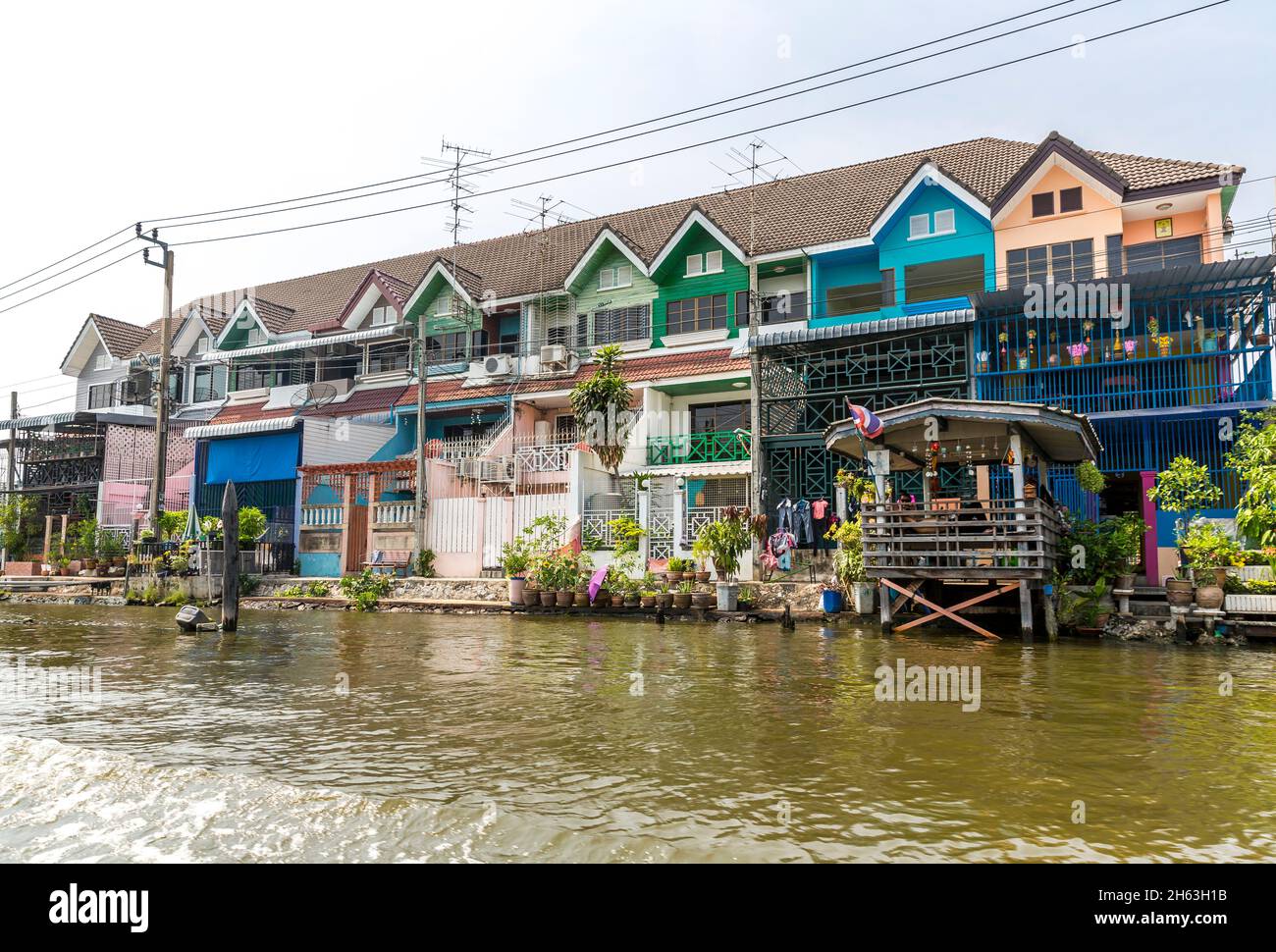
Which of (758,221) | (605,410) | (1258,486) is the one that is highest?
(758,221)

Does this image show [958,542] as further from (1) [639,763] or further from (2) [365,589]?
(2) [365,589]

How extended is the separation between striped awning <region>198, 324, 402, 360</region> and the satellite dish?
1.57 metres

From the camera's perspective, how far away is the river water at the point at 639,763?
5.37 m

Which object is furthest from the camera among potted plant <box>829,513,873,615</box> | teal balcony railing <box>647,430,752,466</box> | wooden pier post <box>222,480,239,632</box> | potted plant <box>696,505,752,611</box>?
teal balcony railing <box>647,430,752,466</box>

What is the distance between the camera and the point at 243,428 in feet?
104

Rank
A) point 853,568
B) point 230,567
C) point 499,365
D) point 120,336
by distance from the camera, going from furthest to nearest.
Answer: point 120,336 < point 499,365 < point 853,568 < point 230,567

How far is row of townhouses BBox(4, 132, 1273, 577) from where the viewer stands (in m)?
21.1

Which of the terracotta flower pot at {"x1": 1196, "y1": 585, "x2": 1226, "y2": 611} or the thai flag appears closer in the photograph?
the terracotta flower pot at {"x1": 1196, "y1": 585, "x2": 1226, "y2": 611}

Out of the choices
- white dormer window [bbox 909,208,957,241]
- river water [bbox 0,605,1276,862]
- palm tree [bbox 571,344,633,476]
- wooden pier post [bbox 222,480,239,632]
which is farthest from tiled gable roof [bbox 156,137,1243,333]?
river water [bbox 0,605,1276,862]

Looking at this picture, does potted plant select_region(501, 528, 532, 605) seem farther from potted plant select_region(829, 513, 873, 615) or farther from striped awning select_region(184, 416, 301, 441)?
striped awning select_region(184, 416, 301, 441)

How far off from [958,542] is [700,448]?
11018 millimetres

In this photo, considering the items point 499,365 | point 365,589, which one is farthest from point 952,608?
point 499,365
